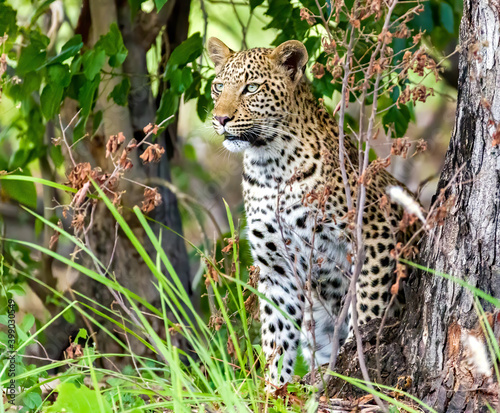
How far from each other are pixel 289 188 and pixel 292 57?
2.99 feet

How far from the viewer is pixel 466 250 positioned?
11.4 feet

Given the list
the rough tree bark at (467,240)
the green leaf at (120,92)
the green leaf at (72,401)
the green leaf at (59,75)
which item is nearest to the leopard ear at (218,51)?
the green leaf at (120,92)

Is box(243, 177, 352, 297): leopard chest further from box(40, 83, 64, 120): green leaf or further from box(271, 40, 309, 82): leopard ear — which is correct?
box(40, 83, 64, 120): green leaf

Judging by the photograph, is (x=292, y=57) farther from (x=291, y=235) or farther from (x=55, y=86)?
(x=55, y=86)

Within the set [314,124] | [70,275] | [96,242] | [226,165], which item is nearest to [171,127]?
[96,242]

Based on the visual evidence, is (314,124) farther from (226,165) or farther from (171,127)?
(226,165)

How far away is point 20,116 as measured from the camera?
6727mm

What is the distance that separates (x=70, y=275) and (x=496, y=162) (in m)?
5.05

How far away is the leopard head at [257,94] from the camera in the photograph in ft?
15.9

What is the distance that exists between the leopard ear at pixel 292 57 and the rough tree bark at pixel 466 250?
61.1 inches

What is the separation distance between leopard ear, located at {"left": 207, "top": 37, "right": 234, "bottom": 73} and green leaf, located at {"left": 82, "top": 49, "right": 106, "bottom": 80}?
0.84 m

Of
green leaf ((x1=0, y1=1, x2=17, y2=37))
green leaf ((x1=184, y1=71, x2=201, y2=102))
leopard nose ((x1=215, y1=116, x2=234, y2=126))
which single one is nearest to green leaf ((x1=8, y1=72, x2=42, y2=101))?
green leaf ((x1=0, y1=1, x2=17, y2=37))

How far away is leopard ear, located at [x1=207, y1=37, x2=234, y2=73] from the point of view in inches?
216

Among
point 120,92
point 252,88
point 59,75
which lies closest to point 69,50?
point 59,75
